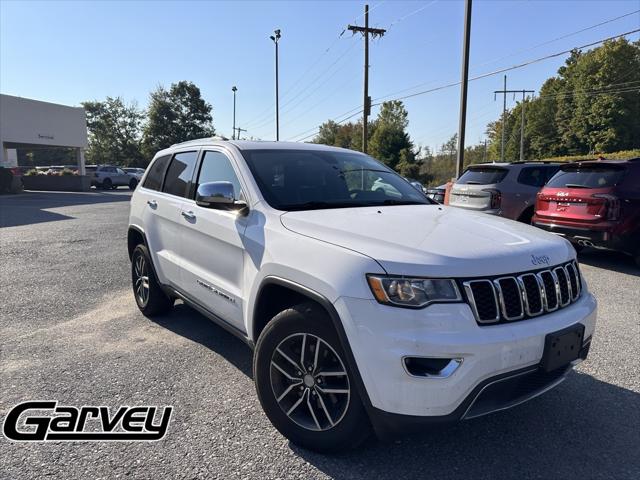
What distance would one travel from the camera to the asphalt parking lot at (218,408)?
2.60 metres

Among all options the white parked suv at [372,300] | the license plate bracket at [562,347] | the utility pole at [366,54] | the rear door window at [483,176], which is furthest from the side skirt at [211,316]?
the utility pole at [366,54]

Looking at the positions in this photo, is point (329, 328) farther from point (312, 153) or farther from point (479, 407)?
point (312, 153)

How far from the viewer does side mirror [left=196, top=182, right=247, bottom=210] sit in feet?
10.6

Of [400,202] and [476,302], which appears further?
[400,202]

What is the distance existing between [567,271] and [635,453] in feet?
3.54

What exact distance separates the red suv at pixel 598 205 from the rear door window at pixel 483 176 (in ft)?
5.19

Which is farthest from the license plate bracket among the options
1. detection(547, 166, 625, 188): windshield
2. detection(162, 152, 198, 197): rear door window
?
detection(547, 166, 625, 188): windshield

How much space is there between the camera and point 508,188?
9.49 m

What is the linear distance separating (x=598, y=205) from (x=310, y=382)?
255 inches

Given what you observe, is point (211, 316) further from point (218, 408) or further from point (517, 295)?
point (517, 295)

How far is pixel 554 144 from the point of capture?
72250mm

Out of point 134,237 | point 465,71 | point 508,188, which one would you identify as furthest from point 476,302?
point 465,71

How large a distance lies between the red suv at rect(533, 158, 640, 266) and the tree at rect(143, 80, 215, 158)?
5904cm

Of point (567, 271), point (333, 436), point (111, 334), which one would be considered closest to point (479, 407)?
point (333, 436)
